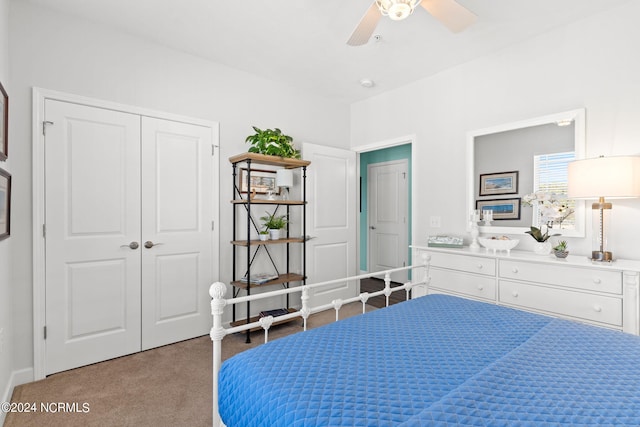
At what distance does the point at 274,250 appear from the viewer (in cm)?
371

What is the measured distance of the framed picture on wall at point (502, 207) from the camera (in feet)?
9.53

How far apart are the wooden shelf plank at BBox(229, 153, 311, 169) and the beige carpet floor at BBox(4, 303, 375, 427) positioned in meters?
1.75

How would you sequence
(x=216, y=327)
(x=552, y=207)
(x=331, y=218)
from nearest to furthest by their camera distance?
1. (x=216, y=327)
2. (x=552, y=207)
3. (x=331, y=218)

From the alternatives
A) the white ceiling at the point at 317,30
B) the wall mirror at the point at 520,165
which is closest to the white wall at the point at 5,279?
the white ceiling at the point at 317,30

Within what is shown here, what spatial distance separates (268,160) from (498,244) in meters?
2.24

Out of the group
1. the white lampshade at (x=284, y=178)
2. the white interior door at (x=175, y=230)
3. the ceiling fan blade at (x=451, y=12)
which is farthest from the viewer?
the white lampshade at (x=284, y=178)

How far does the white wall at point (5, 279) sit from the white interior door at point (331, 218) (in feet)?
8.40

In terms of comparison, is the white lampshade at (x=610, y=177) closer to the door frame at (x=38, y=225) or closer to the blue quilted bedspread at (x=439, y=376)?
the blue quilted bedspread at (x=439, y=376)

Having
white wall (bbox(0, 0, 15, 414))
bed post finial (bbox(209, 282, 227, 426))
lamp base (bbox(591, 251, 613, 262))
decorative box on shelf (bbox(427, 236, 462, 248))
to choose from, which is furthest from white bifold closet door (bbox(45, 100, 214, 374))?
lamp base (bbox(591, 251, 613, 262))

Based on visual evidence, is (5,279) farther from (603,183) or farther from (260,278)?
(603,183)

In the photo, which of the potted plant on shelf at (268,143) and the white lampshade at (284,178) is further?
the white lampshade at (284,178)

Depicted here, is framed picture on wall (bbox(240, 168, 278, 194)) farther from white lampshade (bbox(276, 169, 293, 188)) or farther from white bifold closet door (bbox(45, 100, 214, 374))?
white bifold closet door (bbox(45, 100, 214, 374))

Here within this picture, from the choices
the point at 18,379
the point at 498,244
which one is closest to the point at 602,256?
the point at 498,244

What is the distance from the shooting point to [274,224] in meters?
3.47
